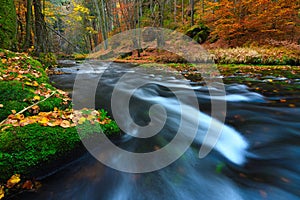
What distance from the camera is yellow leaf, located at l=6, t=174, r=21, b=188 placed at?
1.65m

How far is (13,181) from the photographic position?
1672 mm

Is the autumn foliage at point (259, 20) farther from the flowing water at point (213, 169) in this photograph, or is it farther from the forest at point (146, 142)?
the flowing water at point (213, 169)

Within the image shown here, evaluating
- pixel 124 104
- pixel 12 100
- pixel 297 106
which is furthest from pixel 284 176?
pixel 12 100

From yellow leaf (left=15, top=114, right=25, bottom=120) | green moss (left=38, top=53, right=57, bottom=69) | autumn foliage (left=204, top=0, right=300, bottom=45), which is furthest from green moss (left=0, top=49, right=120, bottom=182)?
autumn foliage (left=204, top=0, right=300, bottom=45)

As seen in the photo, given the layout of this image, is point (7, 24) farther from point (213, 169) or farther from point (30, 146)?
point (213, 169)

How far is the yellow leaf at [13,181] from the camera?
1650 millimetres

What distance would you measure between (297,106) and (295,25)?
11002mm

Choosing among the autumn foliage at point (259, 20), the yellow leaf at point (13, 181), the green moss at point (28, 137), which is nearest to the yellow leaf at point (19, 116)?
the green moss at point (28, 137)

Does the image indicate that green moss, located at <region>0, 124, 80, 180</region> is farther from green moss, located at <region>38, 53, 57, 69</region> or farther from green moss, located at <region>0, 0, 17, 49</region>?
green moss, located at <region>38, 53, 57, 69</region>

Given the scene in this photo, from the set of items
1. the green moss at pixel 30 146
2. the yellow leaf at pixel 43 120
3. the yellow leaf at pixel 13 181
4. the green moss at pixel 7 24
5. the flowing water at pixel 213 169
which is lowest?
the flowing water at pixel 213 169

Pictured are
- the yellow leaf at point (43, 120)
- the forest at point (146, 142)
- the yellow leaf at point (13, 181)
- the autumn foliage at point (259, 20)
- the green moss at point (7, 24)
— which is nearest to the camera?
the yellow leaf at point (13, 181)

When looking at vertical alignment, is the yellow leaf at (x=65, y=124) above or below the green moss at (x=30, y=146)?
above

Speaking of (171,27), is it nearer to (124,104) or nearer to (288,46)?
(288,46)

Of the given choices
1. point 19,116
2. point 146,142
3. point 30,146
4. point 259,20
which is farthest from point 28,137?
point 259,20
